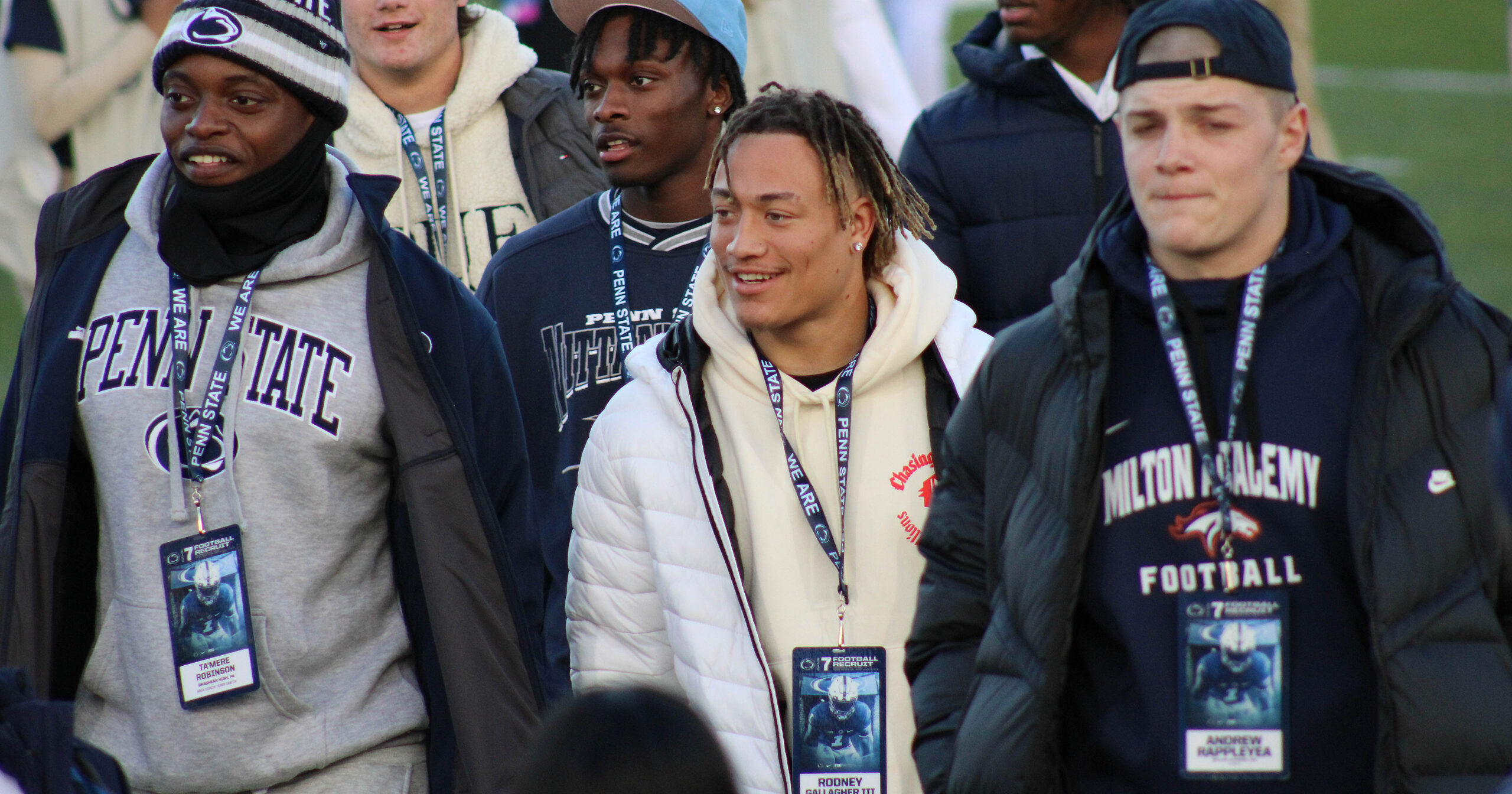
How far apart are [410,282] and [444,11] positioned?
75.4 inches

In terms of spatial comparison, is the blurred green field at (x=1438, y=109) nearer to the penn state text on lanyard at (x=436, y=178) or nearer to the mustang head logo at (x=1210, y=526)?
the penn state text on lanyard at (x=436, y=178)

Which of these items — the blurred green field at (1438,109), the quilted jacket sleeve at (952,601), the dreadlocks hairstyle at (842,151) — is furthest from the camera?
the blurred green field at (1438,109)

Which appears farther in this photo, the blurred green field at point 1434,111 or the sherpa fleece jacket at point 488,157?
the blurred green field at point 1434,111

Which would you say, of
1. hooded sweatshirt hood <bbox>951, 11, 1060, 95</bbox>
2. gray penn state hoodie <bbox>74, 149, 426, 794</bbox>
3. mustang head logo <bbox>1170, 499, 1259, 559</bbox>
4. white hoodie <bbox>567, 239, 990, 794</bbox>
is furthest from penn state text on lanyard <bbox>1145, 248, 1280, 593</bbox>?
hooded sweatshirt hood <bbox>951, 11, 1060, 95</bbox>

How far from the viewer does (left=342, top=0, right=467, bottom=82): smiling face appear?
549 cm

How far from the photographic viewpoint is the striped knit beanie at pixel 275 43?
3.77 metres

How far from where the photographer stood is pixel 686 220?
479 cm

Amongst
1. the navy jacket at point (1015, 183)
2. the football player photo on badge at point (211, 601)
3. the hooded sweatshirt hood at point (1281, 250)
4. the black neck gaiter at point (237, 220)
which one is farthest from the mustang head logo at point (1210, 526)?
the navy jacket at point (1015, 183)

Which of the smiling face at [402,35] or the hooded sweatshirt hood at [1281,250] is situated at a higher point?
the smiling face at [402,35]

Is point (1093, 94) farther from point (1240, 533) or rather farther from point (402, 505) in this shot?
point (1240, 533)

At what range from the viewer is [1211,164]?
3.14 metres

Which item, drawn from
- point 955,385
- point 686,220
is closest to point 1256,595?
point 955,385

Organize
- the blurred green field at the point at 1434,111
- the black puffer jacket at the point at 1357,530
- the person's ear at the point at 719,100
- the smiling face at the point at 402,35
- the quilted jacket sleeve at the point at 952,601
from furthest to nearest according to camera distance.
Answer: the blurred green field at the point at 1434,111, the smiling face at the point at 402,35, the person's ear at the point at 719,100, the quilted jacket sleeve at the point at 952,601, the black puffer jacket at the point at 1357,530

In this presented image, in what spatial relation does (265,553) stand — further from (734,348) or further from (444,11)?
(444,11)
